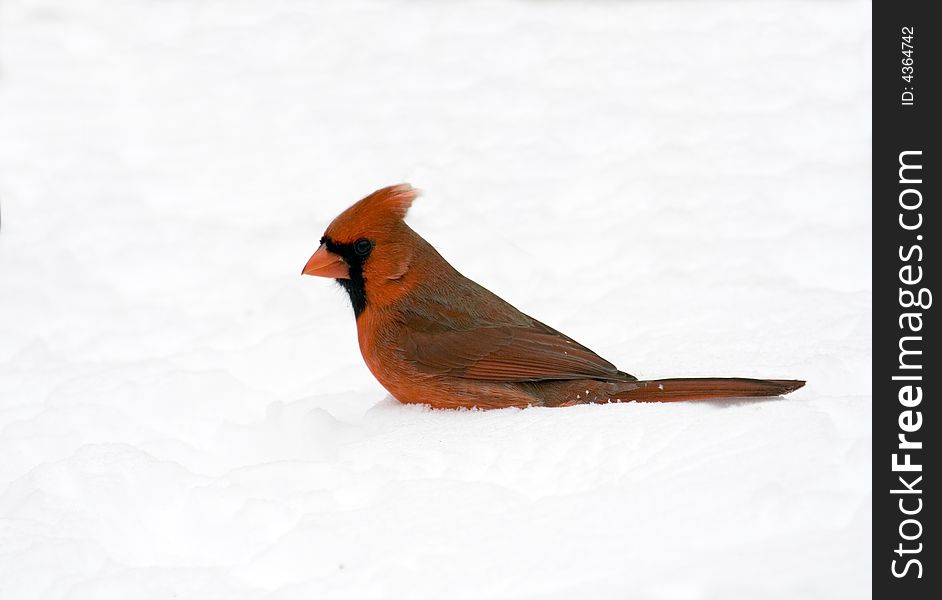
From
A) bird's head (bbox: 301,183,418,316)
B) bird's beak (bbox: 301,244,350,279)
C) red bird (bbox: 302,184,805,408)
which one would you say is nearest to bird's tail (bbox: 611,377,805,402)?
red bird (bbox: 302,184,805,408)

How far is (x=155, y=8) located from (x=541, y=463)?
489 cm

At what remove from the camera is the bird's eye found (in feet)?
11.6

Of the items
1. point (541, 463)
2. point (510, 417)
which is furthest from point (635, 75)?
point (541, 463)

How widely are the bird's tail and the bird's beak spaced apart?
930 mm

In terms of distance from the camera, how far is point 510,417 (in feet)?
10.6

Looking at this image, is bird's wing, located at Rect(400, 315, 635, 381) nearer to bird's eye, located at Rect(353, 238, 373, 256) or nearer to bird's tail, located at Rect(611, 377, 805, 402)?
bird's tail, located at Rect(611, 377, 805, 402)

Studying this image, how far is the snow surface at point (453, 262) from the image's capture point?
2.46 meters

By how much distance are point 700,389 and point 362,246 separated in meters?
1.12

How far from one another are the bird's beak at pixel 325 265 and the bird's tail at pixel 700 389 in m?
0.93

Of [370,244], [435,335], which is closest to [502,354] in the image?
[435,335]

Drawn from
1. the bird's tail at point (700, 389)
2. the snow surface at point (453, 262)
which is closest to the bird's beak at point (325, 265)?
the snow surface at point (453, 262)

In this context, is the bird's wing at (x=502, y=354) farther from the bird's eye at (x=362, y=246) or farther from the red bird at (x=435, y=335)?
the bird's eye at (x=362, y=246)

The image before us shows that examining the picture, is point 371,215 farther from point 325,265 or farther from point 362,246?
point 325,265
